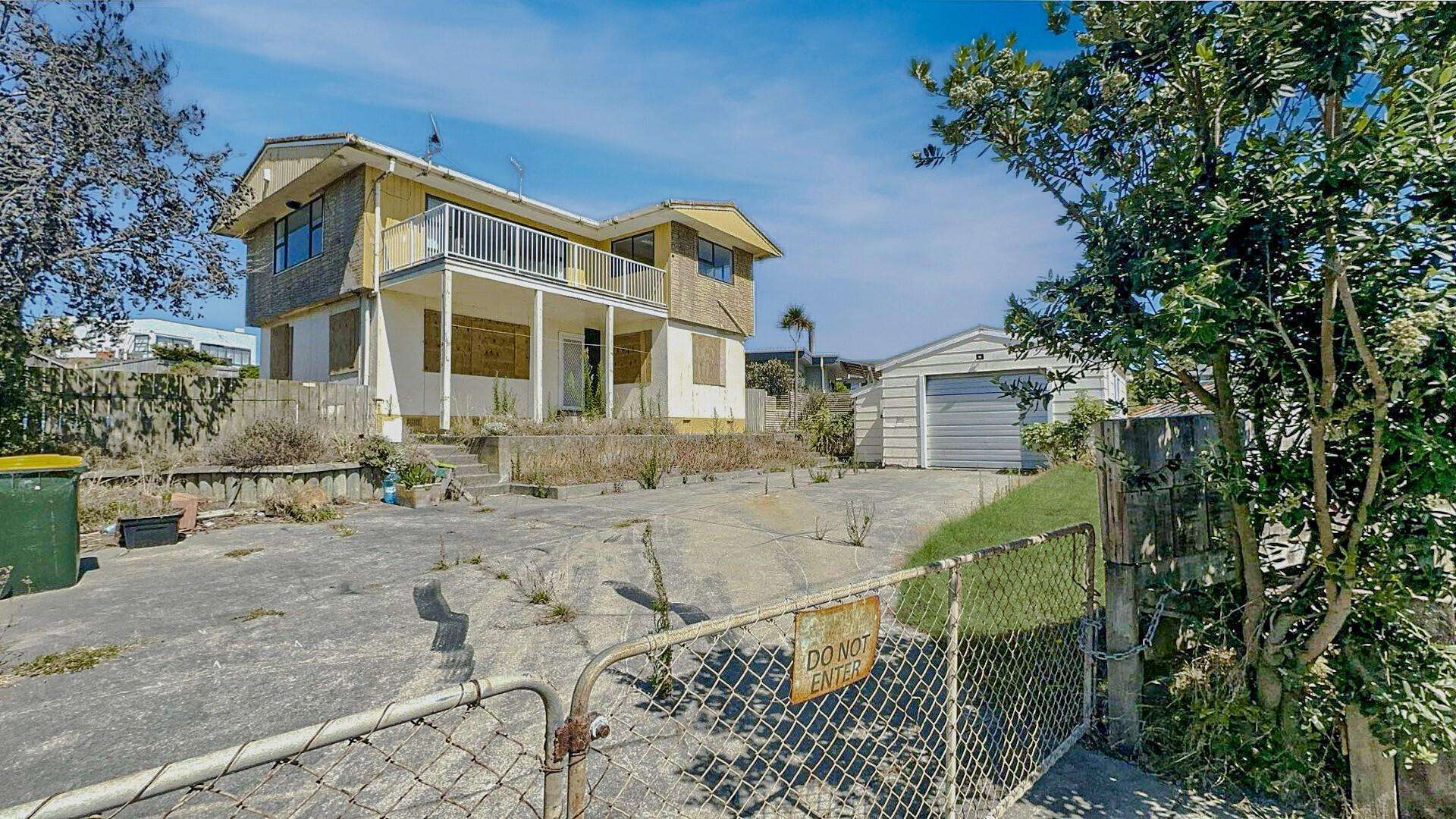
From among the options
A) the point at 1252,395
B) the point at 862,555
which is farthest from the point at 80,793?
the point at 862,555

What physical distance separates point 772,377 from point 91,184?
76.6 feet

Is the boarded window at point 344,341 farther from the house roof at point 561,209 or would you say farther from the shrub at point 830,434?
the shrub at point 830,434

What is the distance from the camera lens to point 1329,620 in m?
2.16

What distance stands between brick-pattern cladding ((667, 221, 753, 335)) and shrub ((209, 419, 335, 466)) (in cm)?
906

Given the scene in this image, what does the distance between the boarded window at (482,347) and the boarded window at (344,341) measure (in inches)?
52.9

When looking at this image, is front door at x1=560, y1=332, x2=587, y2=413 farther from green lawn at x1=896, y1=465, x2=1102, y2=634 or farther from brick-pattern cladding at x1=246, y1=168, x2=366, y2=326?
green lawn at x1=896, y1=465, x2=1102, y2=634

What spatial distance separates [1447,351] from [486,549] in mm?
6375

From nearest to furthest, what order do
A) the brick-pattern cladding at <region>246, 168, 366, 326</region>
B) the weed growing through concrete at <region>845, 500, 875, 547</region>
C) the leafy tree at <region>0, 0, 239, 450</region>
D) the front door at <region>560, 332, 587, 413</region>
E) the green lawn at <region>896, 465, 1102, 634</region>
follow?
the green lawn at <region>896, 465, 1102, 634</region> → the weed growing through concrete at <region>845, 500, 875, 547</region> → the leafy tree at <region>0, 0, 239, 450</region> → the brick-pattern cladding at <region>246, 168, 366, 326</region> → the front door at <region>560, 332, 587, 413</region>

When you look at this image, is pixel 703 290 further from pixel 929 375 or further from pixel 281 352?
pixel 281 352

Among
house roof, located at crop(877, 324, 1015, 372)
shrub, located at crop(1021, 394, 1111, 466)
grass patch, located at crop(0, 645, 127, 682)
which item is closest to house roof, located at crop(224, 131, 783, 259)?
house roof, located at crop(877, 324, 1015, 372)

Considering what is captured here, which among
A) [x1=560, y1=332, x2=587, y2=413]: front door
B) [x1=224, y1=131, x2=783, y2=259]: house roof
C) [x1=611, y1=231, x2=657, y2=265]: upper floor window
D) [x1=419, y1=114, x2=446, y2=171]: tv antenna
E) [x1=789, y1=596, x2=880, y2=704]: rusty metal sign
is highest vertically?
[x1=419, y1=114, x2=446, y2=171]: tv antenna

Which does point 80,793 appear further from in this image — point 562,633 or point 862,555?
point 862,555

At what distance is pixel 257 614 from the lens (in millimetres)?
4277

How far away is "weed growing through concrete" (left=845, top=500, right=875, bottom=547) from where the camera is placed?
613 cm
